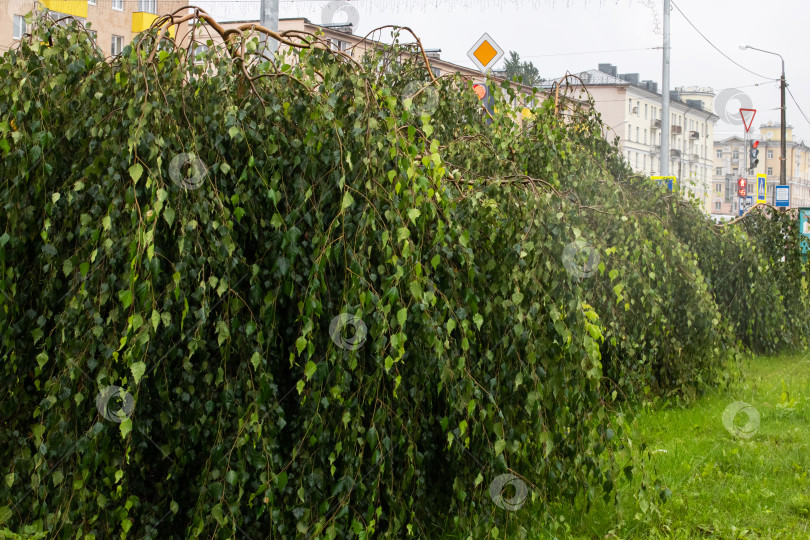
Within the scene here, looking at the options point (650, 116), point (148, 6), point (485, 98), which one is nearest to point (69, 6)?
point (148, 6)

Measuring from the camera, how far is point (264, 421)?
2.99 metres

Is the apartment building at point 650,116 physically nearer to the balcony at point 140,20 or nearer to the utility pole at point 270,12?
the balcony at point 140,20

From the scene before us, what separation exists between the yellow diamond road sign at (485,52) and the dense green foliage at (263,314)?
467 centimetres

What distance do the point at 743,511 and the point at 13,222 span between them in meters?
3.82

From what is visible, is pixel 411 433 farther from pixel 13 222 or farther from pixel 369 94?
pixel 13 222

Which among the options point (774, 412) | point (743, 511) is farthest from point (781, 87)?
point (743, 511)

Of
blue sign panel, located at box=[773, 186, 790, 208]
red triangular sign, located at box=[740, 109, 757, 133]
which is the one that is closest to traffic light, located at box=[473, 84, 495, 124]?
red triangular sign, located at box=[740, 109, 757, 133]

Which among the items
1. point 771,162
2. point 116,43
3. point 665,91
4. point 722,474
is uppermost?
point 771,162

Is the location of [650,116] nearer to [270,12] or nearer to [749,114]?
[749,114]

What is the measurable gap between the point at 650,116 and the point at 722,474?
57.4 m

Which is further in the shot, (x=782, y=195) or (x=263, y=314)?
(x=782, y=195)

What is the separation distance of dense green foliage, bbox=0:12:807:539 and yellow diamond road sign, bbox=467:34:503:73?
4674mm

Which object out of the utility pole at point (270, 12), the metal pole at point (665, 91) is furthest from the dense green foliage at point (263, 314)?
the metal pole at point (665, 91)

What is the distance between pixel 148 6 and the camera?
2709cm
